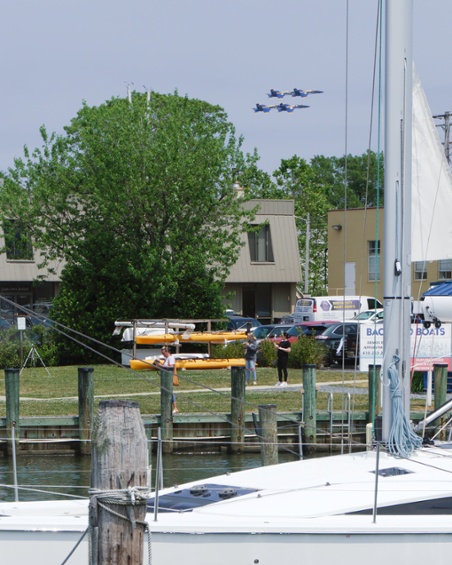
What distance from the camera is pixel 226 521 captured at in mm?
9250

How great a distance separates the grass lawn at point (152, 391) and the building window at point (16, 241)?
845cm

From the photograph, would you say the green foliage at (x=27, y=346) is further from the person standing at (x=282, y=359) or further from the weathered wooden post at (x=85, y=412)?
the weathered wooden post at (x=85, y=412)

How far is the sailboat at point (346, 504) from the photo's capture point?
916cm

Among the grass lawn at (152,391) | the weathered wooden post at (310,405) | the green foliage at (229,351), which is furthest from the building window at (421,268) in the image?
the green foliage at (229,351)

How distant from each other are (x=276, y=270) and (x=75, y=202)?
55.3 ft

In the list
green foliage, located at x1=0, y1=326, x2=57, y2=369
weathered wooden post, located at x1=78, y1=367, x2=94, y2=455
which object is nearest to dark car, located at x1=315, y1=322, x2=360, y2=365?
green foliage, located at x1=0, y1=326, x2=57, y2=369

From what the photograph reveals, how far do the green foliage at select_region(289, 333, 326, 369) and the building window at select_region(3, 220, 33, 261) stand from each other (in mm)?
12324

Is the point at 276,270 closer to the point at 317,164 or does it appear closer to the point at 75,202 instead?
the point at 75,202

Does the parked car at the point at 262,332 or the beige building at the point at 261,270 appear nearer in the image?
the parked car at the point at 262,332

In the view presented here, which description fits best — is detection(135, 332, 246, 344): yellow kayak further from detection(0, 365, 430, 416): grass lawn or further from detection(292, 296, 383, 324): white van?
detection(292, 296, 383, 324): white van

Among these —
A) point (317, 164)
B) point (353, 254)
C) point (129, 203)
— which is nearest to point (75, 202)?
point (129, 203)

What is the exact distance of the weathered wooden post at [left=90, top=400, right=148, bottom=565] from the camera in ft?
24.9

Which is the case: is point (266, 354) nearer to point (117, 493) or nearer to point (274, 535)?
point (274, 535)

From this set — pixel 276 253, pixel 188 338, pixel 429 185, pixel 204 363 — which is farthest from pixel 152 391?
pixel 276 253
